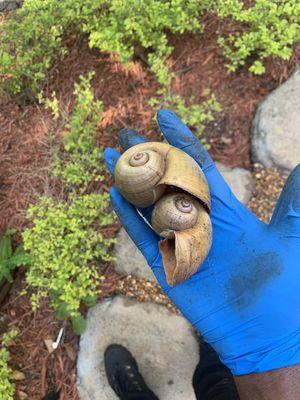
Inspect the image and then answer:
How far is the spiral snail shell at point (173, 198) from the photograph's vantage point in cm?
249

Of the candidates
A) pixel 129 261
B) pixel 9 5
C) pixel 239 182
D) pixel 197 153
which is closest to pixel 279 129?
pixel 239 182

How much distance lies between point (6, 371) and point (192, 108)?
2721 millimetres

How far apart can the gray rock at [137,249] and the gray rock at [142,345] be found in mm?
265

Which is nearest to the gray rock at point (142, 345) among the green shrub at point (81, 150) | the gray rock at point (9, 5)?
the green shrub at point (81, 150)

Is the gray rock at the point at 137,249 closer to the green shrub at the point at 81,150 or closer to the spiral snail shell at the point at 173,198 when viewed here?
the green shrub at the point at 81,150

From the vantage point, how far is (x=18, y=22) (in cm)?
420

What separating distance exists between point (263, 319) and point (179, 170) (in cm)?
114

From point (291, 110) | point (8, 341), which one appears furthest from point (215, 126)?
point (8, 341)

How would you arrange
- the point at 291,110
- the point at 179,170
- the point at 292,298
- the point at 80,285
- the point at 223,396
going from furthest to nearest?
the point at 291,110 → the point at 80,285 → the point at 223,396 → the point at 292,298 → the point at 179,170

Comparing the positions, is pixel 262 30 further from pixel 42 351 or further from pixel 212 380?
pixel 42 351

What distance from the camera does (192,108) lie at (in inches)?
155

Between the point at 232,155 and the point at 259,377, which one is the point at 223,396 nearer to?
the point at 259,377

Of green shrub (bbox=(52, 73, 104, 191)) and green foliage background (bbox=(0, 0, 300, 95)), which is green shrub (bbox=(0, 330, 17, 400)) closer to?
green shrub (bbox=(52, 73, 104, 191))

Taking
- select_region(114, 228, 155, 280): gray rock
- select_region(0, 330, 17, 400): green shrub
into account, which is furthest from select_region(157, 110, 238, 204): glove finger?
select_region(0, 330, 17, 400): green shrub
